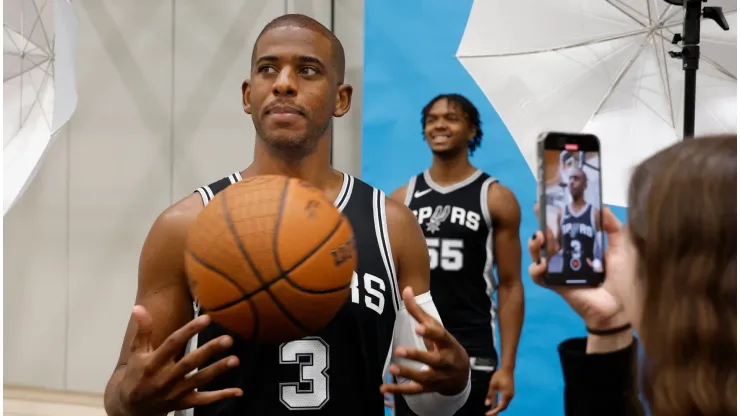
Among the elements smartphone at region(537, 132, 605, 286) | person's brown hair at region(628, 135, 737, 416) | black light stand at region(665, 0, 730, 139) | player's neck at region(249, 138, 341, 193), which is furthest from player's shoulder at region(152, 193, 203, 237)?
black light stand at region(665, 0, 730, 139)

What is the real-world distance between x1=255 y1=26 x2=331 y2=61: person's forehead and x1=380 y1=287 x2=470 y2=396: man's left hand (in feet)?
2.18

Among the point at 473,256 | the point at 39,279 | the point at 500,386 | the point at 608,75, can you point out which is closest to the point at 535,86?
the point at 608,75

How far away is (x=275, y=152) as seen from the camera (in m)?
1.84

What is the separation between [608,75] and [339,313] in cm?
192

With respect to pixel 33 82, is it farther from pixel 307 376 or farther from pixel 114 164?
pixel 307 376

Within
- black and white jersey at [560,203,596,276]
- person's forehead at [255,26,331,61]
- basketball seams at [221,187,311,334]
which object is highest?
person's forehead at [255,26,331,61]

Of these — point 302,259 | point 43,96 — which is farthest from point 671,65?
point 43,96

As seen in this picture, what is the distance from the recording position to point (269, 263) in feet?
4.72

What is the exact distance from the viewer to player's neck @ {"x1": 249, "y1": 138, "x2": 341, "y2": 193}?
6.06 feet

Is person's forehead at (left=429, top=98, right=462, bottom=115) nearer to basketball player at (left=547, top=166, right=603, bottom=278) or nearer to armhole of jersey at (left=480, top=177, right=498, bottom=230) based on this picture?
armhole of jersey at (left=480, top=177, right=498, bottom=230)

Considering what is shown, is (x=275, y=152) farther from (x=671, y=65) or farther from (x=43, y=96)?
(x=43, y=96)

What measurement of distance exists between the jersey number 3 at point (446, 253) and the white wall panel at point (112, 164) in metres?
2.23

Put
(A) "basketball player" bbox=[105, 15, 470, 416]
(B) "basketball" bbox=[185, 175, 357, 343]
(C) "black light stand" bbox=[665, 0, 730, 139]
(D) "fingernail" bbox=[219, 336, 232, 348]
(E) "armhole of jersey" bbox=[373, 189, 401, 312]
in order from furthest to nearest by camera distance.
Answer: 1. (C) "black light stand" bbox=[665, 0, 730, 139]
2. (E) "armhole of jersey" bbox=[373, 189, 401, 312]
3. (A) "basketball player" bbox=[105, 15, 470, 416]
4. (B) "basketball" bbox=[185, 175, 357, 343]
5. (D) "fingernail" bbox=[219, 336, 232, 348]

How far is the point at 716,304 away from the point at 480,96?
3.30 meters
